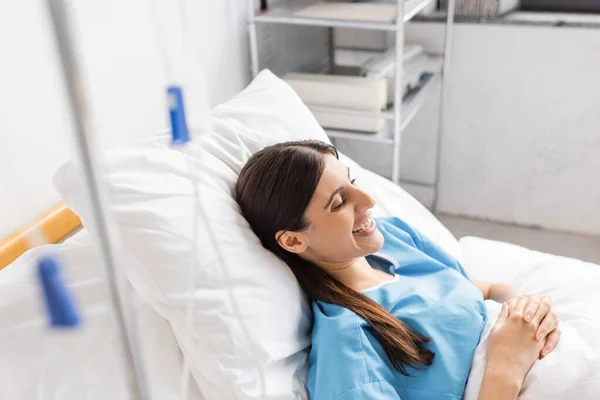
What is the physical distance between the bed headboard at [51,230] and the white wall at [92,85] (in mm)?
20

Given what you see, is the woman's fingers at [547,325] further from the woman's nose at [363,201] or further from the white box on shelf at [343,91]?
the white box on shelf at [343,91]

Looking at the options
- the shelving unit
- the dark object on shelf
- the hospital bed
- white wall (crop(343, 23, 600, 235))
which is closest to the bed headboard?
the hospital bed

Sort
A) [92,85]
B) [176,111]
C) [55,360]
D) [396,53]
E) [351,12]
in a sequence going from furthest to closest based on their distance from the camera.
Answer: [351,12], [396,53], [55,360], [92,85], [176,111]

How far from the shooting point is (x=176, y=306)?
87cm

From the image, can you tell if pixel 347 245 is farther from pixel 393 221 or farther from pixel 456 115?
pixel 456 115

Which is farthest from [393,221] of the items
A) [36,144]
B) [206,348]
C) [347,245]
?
[36,144]

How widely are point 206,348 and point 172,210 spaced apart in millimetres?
210

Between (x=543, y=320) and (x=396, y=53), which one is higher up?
(x=396, y=53)

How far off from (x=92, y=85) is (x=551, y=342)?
0.80 metres

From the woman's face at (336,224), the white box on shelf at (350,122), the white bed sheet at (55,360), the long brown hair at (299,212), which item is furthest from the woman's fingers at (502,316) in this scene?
the white box on shelf at (350,122)

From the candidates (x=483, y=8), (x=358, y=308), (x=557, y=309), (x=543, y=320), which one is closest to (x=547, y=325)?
(x=543, y=320)

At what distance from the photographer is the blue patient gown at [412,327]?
0.88 m

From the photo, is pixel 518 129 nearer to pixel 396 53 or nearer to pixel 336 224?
pixel 396 53

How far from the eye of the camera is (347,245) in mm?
986
